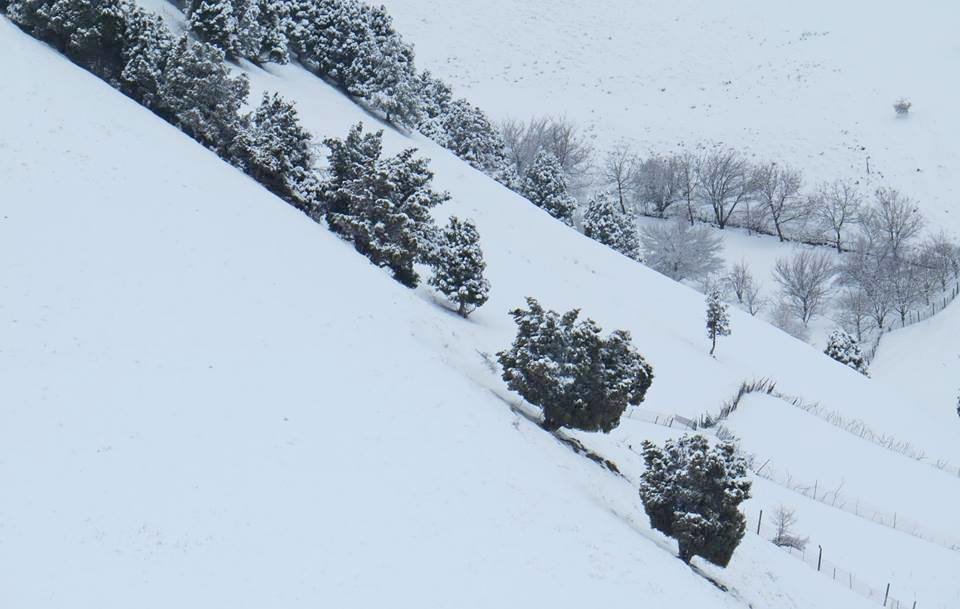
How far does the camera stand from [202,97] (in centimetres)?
3875

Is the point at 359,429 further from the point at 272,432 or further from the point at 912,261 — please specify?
the point at 912,261

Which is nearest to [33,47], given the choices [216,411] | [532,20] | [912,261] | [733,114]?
[216,411]

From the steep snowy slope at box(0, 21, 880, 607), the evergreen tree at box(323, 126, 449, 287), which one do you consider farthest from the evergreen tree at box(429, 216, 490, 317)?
the steep snowy slope at box(0, 21, 880, 607)

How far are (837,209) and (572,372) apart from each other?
59.9 m

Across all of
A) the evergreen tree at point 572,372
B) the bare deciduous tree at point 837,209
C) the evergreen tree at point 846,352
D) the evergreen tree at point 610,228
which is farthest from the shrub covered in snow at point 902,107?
the evergreen tree at point 572,372

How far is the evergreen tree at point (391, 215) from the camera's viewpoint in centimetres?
3403

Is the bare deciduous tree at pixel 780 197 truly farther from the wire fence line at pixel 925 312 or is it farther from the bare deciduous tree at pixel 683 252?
the wire fence line at pixel 925 312

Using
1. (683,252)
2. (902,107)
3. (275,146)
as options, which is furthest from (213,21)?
(902,107)

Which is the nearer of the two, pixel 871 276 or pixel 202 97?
pixel 202 97

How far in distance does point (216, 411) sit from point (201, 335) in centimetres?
314

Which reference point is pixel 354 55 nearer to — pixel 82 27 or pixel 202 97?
pixel 82 27

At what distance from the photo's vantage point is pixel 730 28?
106188mm

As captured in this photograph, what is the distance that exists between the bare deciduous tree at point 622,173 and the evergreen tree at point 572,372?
5888cm

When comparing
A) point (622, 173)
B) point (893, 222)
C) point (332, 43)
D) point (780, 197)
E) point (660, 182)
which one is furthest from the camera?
point (622, 173)
